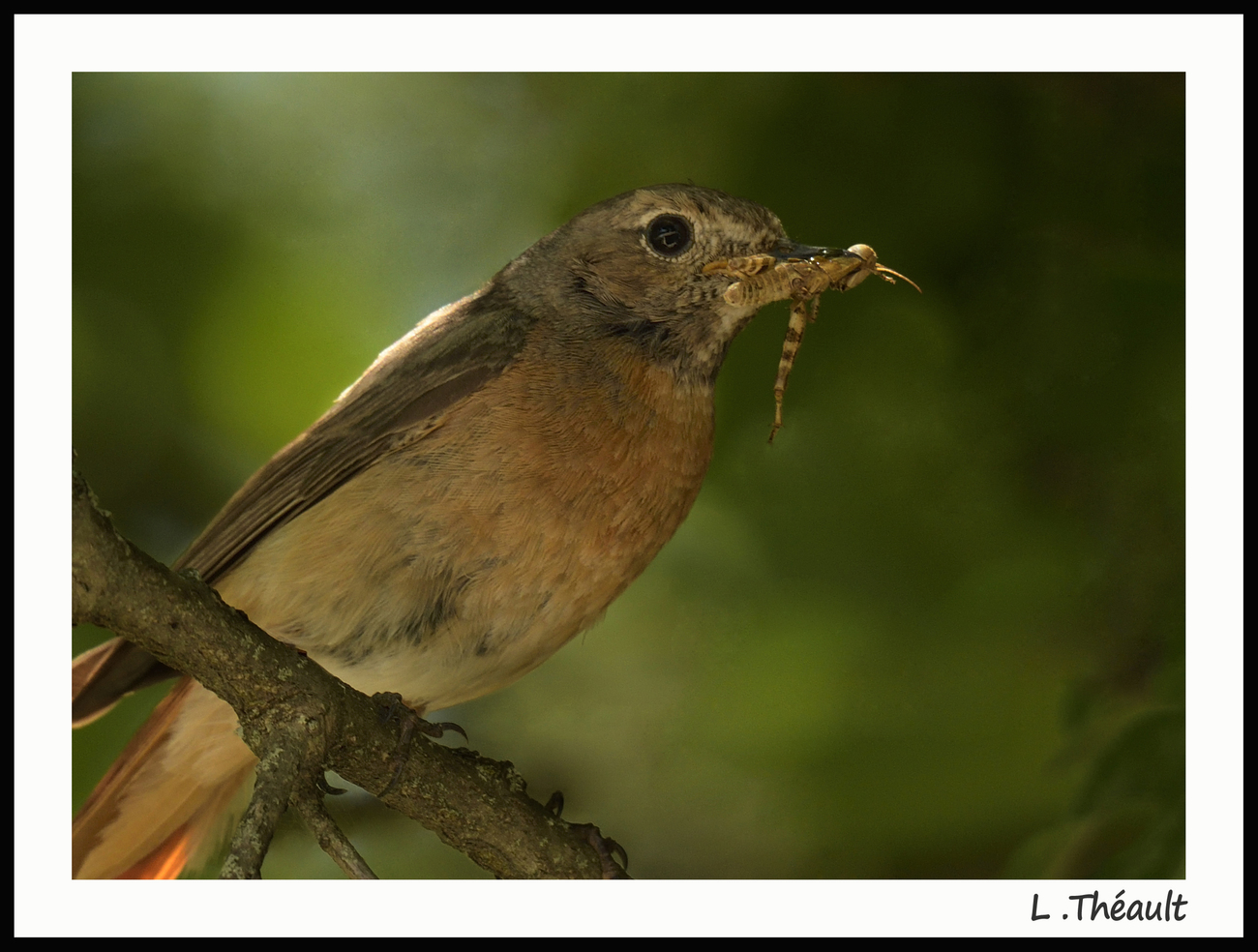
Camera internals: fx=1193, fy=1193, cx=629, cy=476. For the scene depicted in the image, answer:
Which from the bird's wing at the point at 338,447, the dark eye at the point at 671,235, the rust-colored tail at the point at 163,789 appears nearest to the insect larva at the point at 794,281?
the dark eye at the point at 671,235

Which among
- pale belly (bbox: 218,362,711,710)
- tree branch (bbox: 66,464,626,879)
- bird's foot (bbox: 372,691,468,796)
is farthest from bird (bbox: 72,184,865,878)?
tree branch (bbox: 66,464,626,879)

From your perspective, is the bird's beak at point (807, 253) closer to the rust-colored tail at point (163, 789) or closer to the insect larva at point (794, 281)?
the insect larva at point (794, 281)

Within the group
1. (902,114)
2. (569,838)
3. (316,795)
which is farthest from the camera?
(902,114)

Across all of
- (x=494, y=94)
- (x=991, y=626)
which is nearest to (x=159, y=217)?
(x=494, y=94)

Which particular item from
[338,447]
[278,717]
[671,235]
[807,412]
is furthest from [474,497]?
[807,412]

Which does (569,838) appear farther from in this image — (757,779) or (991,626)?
(991,626)

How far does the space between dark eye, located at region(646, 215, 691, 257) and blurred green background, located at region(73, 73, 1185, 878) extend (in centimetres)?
34

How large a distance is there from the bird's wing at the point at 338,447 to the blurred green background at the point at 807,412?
51 centimetres

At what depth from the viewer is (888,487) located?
4.02 metres

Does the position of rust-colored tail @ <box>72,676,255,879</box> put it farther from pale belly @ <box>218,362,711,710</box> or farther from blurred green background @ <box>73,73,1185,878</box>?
→ pale belly @ <box>218,362,711,710</box>

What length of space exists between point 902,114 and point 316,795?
9.23ft

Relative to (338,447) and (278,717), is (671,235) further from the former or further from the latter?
(278,717)

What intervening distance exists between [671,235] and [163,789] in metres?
2.60

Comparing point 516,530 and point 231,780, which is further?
point 231,780
